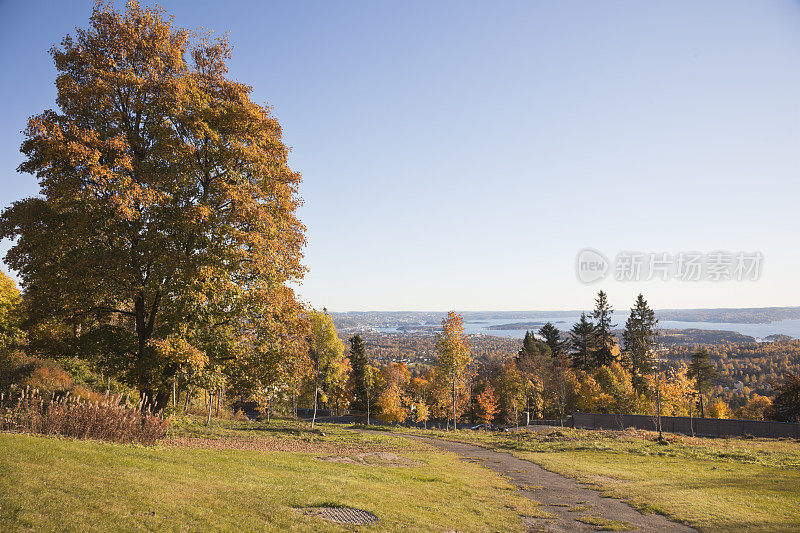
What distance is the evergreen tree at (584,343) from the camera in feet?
228

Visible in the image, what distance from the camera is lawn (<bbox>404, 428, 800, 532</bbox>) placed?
11992mm

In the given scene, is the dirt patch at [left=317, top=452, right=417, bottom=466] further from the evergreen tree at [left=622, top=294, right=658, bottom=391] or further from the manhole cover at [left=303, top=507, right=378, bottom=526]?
the evergreen tree at [left=622, top=294, right=658, bottom=391]

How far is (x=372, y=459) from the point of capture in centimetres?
2044

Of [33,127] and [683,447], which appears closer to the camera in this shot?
[33,127]

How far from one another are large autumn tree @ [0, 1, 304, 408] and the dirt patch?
6453 mm

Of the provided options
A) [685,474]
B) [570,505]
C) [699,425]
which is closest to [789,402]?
[699,425]

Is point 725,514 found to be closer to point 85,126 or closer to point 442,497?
point 442,497

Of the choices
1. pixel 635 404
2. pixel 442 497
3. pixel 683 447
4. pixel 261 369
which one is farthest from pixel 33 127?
pixel 635 404

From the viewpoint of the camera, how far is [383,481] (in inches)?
572

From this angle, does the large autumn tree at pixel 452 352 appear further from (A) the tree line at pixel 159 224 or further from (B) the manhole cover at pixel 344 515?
(B) the manhole cover at pixel 344 515

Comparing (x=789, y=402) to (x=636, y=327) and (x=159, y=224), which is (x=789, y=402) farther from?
(x=159, y=224)

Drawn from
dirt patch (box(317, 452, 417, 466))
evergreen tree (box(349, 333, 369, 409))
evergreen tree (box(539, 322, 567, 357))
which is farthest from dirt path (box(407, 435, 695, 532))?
evergreen tree (box(539, 322, 567, 357))

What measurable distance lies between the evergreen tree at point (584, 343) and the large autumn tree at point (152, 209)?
63762 millimetres

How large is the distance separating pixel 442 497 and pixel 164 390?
11.2 meters
